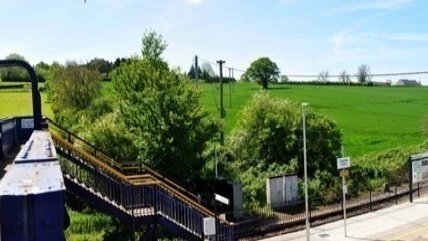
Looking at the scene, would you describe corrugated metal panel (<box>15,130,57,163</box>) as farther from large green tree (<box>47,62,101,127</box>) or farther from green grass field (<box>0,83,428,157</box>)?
large green tree (<box>47,62,101,127</box>)

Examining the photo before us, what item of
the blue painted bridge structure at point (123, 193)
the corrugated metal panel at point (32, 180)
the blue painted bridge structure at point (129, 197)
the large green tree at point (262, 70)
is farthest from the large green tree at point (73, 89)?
the large green tree at point (262, 70)

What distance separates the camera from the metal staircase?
1565cm

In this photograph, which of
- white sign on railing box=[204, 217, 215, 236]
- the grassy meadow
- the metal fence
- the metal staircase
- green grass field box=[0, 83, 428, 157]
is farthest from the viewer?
the grassy meadow

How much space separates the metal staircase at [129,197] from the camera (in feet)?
51.3

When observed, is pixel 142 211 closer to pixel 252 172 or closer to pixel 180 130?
pixel 180 130

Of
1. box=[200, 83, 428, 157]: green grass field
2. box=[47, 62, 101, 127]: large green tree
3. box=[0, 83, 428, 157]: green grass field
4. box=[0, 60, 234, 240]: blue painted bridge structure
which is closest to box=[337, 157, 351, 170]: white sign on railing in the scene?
box=[0, 60, 234, 240]: blue painted bridge structure

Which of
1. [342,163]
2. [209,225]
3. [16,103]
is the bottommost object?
[209,225]

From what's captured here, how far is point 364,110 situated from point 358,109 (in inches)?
50.4

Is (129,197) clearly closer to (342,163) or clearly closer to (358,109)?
(342,163)

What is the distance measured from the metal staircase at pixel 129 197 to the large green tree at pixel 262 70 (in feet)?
362

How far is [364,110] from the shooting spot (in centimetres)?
9131

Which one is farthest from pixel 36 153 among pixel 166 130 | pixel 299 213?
pixel 299 213

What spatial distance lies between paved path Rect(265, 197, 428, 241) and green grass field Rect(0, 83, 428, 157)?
14826 millimetres

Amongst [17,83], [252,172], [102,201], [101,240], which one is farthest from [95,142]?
[17,83]
